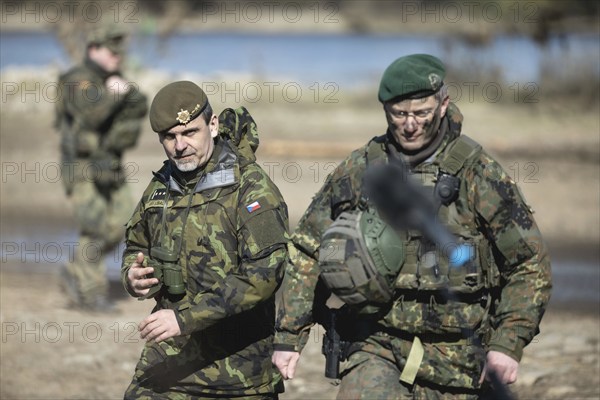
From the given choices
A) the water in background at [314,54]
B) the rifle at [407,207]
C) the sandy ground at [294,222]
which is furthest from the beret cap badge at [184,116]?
the water in background at [314,54]

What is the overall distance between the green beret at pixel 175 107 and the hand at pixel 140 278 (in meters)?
0.56

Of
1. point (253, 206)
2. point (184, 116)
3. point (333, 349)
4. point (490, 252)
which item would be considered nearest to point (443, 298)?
point (490, 252)

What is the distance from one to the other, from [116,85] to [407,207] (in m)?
4.89

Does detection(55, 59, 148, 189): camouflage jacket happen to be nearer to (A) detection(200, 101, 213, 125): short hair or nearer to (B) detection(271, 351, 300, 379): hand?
(A) detection(200, 101, 213, 125): short hair

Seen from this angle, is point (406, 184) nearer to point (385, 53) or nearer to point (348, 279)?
point (348, 279)

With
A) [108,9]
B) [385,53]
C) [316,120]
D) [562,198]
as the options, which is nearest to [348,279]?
[562,198]

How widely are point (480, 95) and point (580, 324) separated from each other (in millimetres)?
17768

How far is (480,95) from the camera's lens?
86.4 feet

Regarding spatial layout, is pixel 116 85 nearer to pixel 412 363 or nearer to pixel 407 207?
pixel 407 207

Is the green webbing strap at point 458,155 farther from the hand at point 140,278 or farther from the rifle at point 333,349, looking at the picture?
the hand at point 140,278

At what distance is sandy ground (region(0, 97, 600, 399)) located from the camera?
7547 millimetres

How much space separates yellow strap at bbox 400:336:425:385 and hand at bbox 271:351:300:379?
18.3 inches

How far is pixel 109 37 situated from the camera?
893cm

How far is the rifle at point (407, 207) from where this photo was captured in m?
4.55
